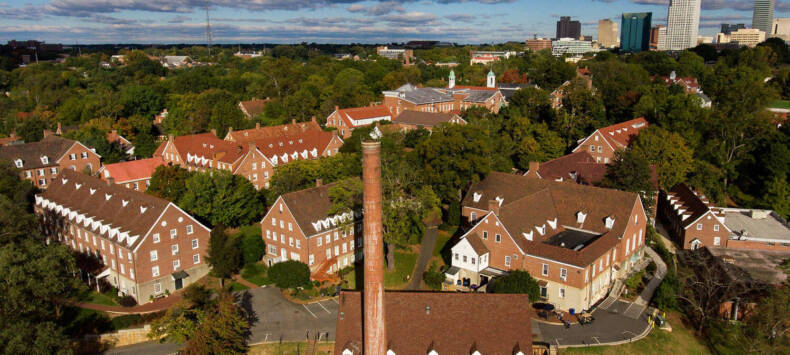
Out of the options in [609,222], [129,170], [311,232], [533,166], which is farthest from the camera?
[129,170]

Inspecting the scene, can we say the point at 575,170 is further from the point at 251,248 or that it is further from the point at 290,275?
the point at 251,248

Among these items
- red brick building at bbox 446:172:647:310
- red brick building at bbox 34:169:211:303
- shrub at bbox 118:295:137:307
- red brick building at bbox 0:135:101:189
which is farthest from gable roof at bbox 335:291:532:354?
red brick building at bbox 0:135:101:189

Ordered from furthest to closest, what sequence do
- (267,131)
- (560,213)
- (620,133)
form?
(267,131) < (620,133) < (560,213)

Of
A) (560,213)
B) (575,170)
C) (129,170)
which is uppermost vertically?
(575,170)

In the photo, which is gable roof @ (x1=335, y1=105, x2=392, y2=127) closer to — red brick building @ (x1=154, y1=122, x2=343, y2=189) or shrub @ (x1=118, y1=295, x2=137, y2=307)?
red brick building @ (x1=154, y1=122, x2=343, y2=189)

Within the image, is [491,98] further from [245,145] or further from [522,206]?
[522,206]

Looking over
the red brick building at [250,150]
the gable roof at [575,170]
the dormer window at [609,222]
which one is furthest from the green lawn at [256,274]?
the gable roof at [575,170]

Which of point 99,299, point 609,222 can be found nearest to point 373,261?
point 609,222
